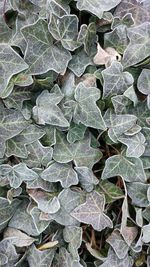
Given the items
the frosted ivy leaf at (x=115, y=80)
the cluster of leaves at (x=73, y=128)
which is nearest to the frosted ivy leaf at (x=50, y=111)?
the cluster of leaves at (x=73, y=128)

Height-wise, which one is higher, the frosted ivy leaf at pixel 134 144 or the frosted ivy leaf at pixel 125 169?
the frosted ivy leaf at pixel 134 144

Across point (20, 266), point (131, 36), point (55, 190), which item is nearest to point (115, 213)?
point (55, 190)

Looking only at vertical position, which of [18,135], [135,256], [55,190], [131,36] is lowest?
[135,256]

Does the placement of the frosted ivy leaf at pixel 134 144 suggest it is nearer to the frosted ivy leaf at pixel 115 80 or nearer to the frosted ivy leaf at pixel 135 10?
the frosted ivy leaf at pixel 115 80

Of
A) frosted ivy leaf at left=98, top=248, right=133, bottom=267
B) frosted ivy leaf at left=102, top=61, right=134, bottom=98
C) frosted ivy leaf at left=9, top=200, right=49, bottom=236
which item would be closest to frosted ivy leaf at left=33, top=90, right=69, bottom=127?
frosted ivy leaf at left=102, top=61, right=134, bottom=98

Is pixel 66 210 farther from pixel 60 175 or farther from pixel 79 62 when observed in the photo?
pixel 79 62

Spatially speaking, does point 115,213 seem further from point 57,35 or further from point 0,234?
point 57,35
